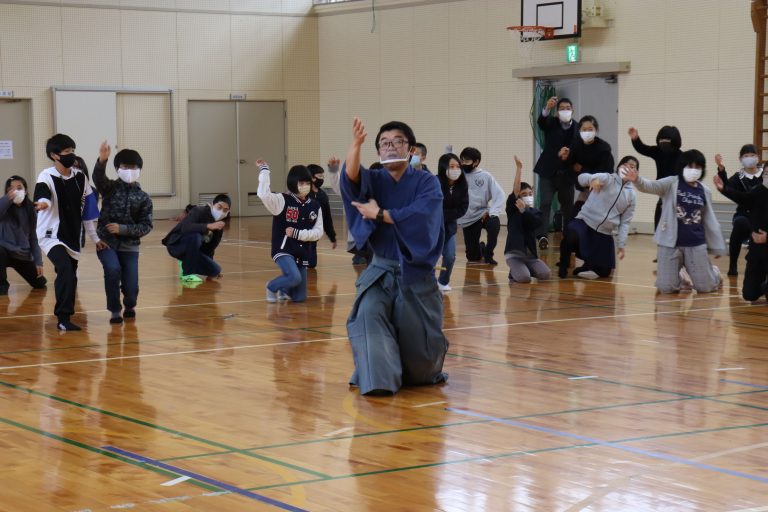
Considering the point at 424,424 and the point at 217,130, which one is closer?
the point at 424,424

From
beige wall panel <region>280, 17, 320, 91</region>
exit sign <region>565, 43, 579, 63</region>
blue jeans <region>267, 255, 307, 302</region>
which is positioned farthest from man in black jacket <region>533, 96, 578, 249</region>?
beige wall panel <region>280, 17, 320, 91</region>

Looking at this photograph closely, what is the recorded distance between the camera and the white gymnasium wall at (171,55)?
23.0 m

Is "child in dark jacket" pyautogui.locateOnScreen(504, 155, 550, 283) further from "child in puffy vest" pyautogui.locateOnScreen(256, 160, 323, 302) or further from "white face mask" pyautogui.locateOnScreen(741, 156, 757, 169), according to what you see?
"white face mask" pyautogui.locateOnScreen(741, 156, 757, 169)

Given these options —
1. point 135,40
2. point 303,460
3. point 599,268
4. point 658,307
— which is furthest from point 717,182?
point 135,40

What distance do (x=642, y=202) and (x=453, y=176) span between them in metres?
8.31

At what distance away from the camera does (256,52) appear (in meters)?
25.2

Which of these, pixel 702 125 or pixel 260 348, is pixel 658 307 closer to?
pixel 260 348

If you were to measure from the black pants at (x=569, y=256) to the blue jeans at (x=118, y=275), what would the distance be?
519cm

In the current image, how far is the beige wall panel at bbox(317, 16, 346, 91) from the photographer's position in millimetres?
25125

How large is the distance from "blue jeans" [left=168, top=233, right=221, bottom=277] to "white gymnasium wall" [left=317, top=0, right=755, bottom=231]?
356 inches

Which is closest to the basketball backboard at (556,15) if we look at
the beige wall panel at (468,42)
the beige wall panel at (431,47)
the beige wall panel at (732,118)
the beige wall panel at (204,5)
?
the beige wall panel at (468,42)

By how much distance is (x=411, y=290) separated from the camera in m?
7.01

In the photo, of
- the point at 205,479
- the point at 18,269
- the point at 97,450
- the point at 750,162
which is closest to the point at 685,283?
the point at 750,162

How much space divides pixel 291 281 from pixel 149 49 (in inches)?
565
